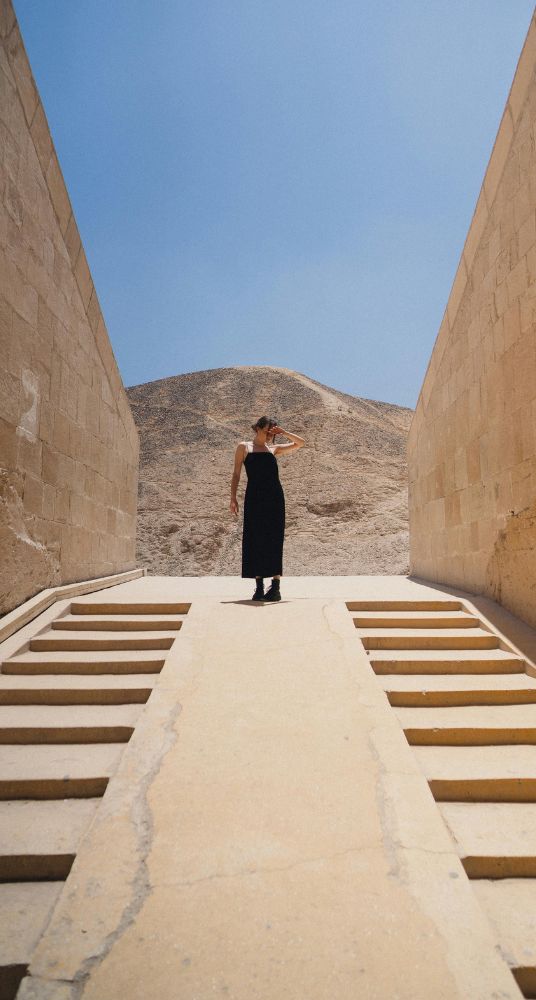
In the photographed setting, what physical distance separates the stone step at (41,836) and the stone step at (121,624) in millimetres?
1838

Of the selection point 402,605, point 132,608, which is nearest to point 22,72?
point 132,608

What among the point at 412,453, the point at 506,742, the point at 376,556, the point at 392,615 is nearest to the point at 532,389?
the point at 392,615

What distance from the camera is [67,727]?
3.19m

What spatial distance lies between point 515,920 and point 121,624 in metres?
3.22

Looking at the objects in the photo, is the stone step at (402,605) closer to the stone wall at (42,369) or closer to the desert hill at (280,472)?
the stone wall at (42,369)

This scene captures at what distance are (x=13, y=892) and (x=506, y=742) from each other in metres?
2.42

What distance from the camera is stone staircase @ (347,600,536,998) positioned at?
7.47 feet

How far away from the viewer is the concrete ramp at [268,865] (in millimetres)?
1761

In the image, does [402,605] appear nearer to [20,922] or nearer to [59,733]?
[59,733]

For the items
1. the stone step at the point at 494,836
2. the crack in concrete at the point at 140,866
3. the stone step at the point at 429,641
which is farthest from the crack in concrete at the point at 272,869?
the stone step at the point at 429,641

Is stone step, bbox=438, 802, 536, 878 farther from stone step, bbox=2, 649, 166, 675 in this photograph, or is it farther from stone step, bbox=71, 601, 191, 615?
stone step, bbox=71, 601, 191, 615

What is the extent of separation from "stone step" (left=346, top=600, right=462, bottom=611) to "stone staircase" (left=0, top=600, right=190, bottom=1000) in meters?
1.43

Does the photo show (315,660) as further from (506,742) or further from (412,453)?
(412,453)

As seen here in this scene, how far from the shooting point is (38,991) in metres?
1.71
